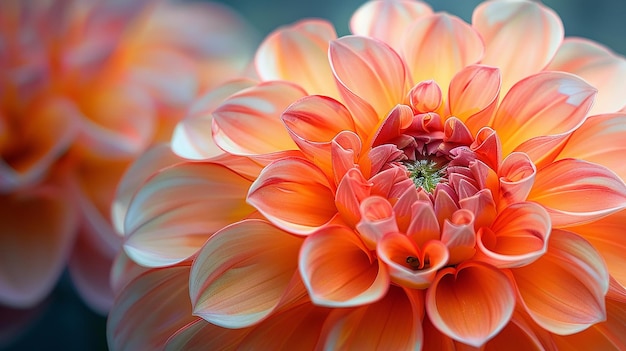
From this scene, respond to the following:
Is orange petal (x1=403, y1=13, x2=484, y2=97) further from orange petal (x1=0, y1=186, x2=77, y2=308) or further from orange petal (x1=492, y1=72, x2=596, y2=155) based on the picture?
orange petal (x1=0, y1=186, x2=77, y2=308)

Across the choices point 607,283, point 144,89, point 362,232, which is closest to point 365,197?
point 362,232

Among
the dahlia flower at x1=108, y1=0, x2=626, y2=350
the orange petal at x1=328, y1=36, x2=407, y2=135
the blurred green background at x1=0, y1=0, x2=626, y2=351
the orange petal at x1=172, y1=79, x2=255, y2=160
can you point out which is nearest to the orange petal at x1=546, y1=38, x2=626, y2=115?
the dahlia flower at x1=108, y1=0, x2=626, y2=350

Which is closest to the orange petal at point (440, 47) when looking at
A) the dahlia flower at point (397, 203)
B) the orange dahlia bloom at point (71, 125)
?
the dahlia flower at point (397, 203)

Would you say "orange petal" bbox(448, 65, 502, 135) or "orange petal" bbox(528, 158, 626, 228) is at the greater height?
"orange petal" bbox(448, 65, 502, 135)

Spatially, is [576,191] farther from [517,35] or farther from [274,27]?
[274,27]

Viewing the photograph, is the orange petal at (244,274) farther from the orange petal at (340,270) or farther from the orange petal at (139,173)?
the orange petal at (139,173)

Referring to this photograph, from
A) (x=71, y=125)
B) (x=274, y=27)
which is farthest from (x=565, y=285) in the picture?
(x=274, y=27)

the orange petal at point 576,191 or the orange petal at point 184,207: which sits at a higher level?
the orange petal at point 576,191
